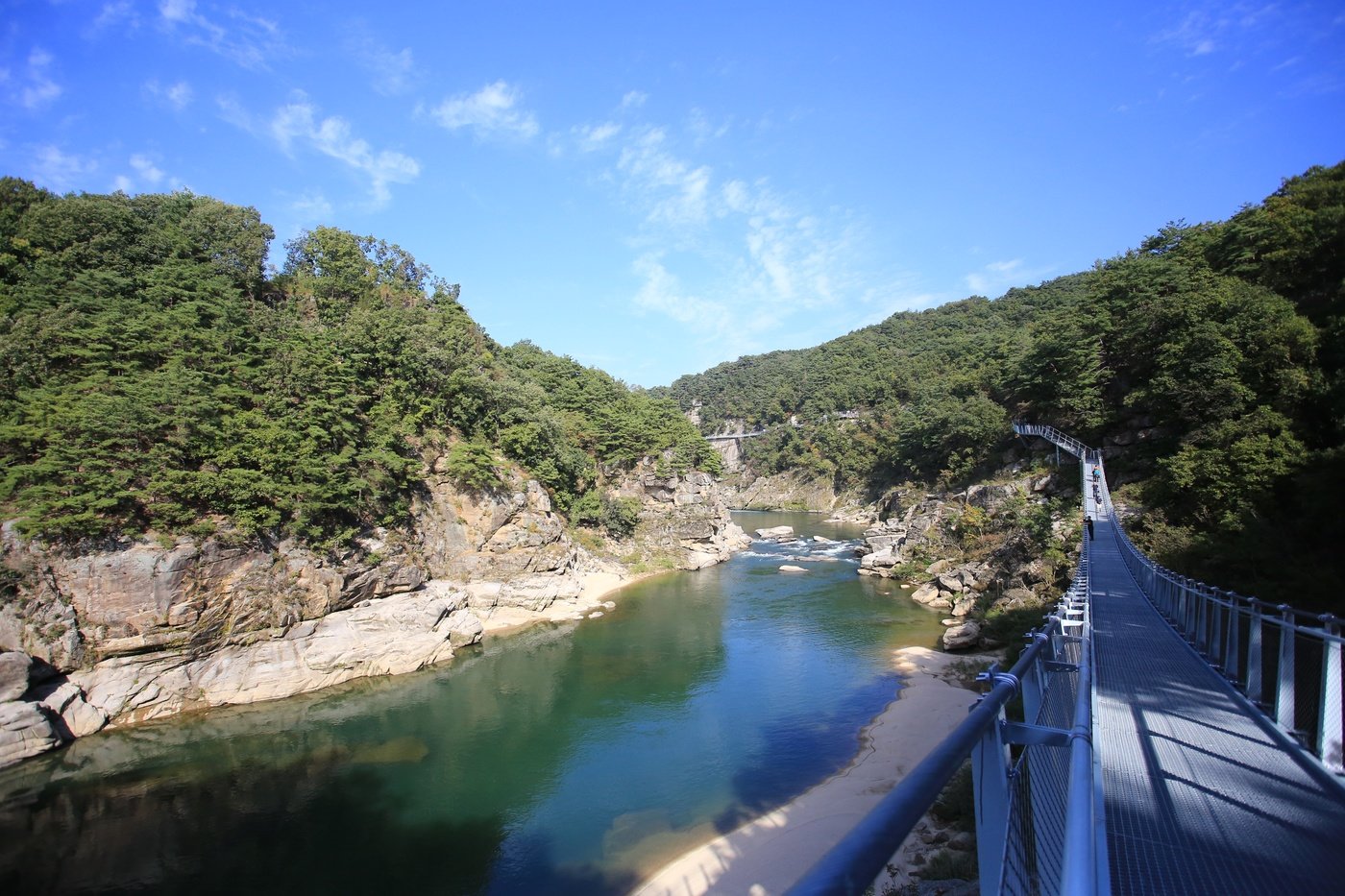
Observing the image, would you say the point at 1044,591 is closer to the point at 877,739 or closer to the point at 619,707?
the point at 877,739

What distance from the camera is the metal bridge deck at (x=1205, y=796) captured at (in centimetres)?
352

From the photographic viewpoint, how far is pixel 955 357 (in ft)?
209

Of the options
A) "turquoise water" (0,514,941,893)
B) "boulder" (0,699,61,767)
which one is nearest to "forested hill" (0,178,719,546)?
"boulder" (0,699,61,767)

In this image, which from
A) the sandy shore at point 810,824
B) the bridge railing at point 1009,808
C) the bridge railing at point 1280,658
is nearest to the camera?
the bridge railing at point 1009,808

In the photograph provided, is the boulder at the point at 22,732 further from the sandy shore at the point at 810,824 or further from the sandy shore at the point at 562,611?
the sandy shore at the point at 810,824

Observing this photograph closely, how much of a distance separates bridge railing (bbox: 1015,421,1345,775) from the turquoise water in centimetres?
926

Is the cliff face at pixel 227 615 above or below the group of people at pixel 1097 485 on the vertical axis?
below

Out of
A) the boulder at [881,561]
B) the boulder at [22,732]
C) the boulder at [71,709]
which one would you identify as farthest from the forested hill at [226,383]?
the boulder at [881,561]

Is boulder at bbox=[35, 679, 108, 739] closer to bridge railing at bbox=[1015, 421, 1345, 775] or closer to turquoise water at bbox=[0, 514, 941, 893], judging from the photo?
turquoise water at bbox=[0, 514, 941, 893]

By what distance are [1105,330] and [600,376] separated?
33.2 metres

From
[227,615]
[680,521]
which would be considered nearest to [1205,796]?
[227,615]

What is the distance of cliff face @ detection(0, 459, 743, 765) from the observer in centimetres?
1733

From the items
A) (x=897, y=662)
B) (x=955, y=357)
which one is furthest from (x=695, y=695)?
(x=955, y=357)

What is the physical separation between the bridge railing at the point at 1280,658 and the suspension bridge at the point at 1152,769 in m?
0.02
